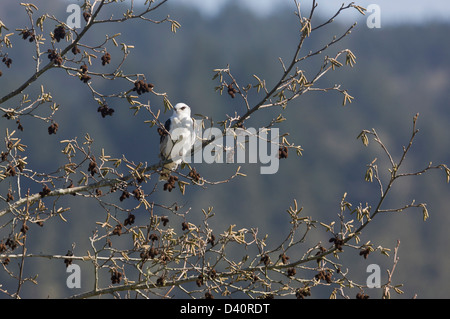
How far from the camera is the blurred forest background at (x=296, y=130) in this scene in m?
Result: 77.1

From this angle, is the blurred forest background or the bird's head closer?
the bird's head

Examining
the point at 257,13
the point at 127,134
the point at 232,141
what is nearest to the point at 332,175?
the point at 127,134

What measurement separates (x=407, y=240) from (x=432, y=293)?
337 inches

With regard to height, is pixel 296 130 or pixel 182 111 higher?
pixel 296 130

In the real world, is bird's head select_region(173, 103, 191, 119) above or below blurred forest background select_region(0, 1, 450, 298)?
below

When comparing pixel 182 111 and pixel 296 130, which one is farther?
pixel 296 130

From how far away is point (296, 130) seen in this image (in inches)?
3676

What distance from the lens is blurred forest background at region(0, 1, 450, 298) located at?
77.1 metres

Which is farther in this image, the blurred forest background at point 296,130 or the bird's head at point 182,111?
the blurred forest background at point 296,130

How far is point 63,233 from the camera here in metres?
77.2

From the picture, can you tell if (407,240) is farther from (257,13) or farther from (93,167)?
(93,167)

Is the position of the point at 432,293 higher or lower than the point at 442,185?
lower

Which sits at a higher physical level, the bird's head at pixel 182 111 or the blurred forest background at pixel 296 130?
the blurred forest background at pixel 296 130
